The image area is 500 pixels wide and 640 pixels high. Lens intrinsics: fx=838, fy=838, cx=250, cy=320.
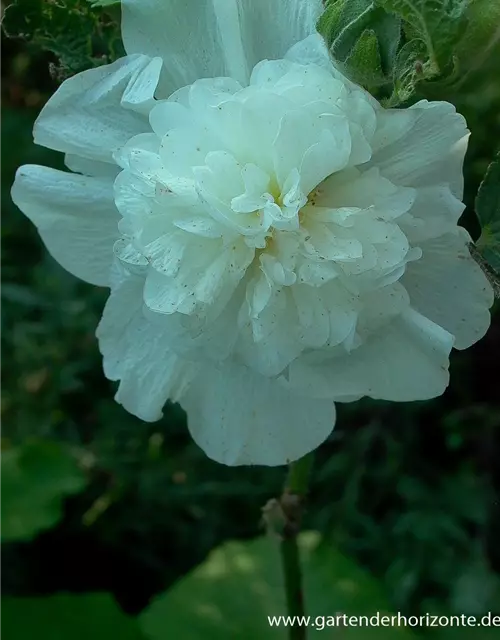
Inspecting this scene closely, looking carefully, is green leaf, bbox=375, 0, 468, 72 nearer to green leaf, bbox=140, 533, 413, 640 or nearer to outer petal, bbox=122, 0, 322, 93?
outer petal, bbox=122, 0, 322, 93

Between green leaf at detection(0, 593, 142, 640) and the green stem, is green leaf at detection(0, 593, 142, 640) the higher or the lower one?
the lower one

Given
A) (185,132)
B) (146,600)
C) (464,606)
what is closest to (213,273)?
(185,132)

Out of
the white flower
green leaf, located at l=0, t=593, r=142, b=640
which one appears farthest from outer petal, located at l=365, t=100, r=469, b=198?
green leaf, located at l=0, t=593, r=142, b=640

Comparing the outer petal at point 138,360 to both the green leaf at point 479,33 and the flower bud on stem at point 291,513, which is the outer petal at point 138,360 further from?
the green leaf at point 479,33

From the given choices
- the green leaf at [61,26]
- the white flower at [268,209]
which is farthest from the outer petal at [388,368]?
the green leaf at [61,26]

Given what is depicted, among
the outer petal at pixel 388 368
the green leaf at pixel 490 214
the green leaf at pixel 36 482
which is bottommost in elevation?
the green leaf at pixel 36 482

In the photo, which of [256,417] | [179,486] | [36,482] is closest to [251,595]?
[179,486]

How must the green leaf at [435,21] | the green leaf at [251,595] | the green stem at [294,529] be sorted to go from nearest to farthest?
the green leaf at [435,21]
the green stem at [294,529]
the green leaf at [251,595]

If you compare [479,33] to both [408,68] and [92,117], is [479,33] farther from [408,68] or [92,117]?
[92,117]

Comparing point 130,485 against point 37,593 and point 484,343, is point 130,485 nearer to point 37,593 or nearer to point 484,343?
point 37,593
